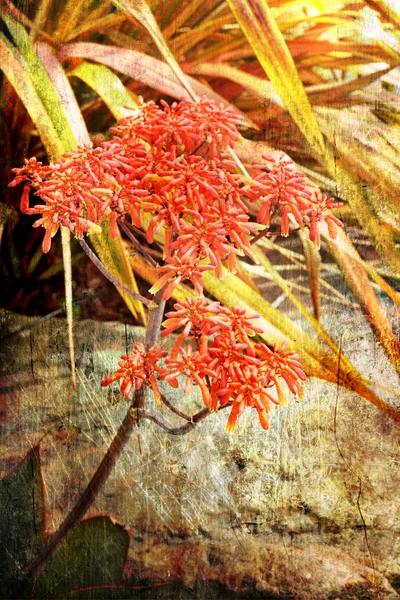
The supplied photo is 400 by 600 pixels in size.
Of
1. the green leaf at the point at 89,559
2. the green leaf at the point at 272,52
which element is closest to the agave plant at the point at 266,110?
the green leaf at the point at 272,52

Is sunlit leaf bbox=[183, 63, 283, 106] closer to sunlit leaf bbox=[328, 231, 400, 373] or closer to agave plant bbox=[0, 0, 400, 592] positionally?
agave plant bbox=[0, 0, 400, 592]

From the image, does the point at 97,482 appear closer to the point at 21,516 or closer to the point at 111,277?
the point at 21,516

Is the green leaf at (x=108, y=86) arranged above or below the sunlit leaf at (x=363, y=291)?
above

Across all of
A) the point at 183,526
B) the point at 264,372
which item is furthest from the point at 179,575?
the point at 264,372

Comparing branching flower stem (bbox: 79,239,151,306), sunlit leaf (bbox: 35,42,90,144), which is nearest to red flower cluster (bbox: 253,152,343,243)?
branching flower stem (bbox: 79,239,151,306)

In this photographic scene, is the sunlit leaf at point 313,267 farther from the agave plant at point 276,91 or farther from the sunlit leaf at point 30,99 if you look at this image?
the sunlit leaf at point 30,99

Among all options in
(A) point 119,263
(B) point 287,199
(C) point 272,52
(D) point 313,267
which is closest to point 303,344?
(D) point 313,267
